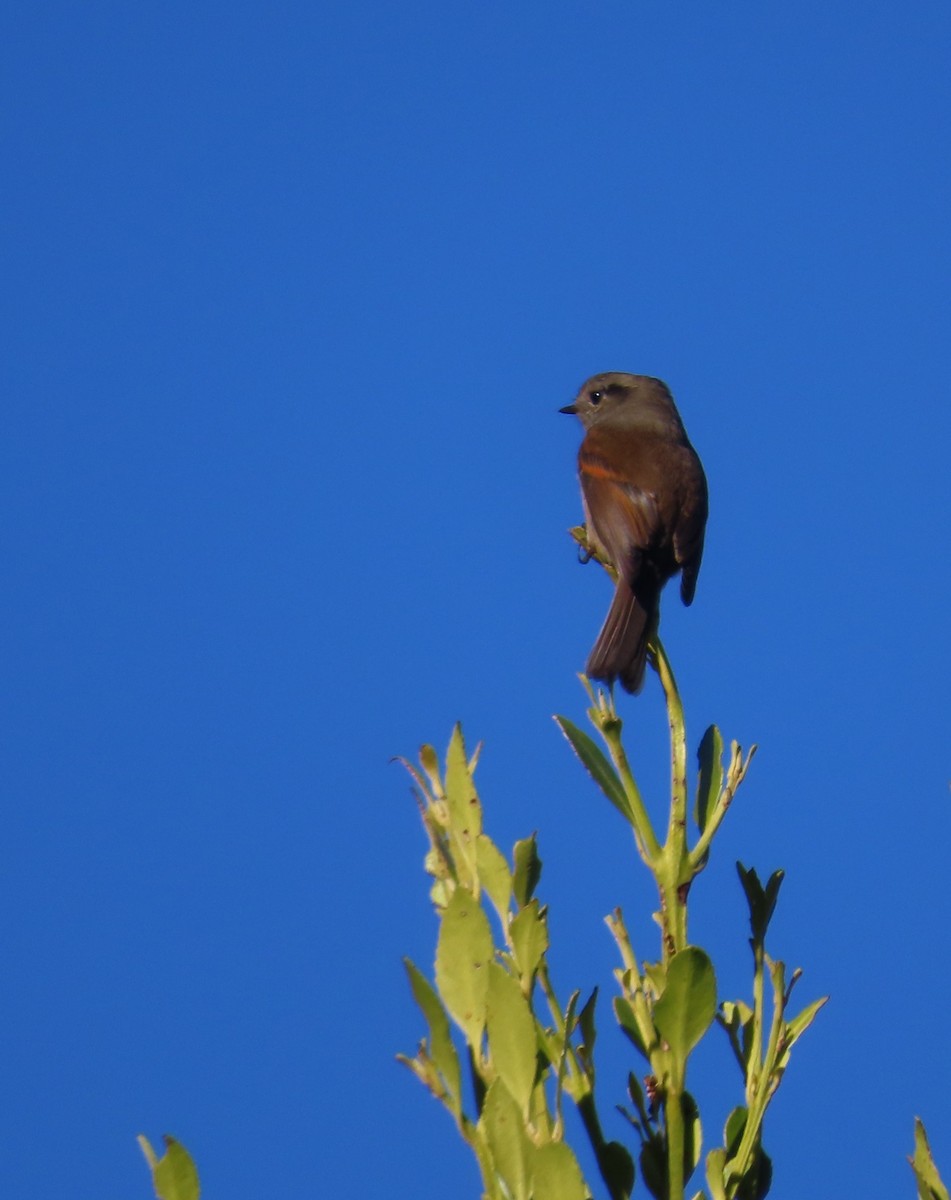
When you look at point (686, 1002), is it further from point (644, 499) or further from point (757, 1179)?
point (644, 499)

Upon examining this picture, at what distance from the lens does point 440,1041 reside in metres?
1.78

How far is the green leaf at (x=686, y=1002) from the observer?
186cm

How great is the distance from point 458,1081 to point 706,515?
16.3ft

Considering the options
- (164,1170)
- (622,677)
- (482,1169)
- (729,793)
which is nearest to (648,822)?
(729,793)

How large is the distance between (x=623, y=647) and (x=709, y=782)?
205 cm

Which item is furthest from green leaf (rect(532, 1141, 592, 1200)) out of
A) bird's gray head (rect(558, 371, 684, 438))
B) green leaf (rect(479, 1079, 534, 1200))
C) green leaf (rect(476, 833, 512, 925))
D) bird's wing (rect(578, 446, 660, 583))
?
bird's gray head (rect(558, 371, 684, 438))

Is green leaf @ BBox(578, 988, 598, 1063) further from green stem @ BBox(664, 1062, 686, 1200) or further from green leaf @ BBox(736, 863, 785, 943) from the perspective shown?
green leaf @ BBox(736, 863, 785, 943)

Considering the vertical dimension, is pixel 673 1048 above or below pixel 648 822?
below

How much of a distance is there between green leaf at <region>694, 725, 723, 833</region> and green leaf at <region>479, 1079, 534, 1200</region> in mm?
762

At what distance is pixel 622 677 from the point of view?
15.3 feet

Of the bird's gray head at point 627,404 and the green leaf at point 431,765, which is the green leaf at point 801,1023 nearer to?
the green leaf at point 431,765

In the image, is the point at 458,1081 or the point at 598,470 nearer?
the point at 458,1081

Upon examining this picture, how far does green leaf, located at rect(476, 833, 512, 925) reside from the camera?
2.00 meters

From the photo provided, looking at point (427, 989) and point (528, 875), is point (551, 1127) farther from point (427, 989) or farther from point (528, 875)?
point (528, 875)
